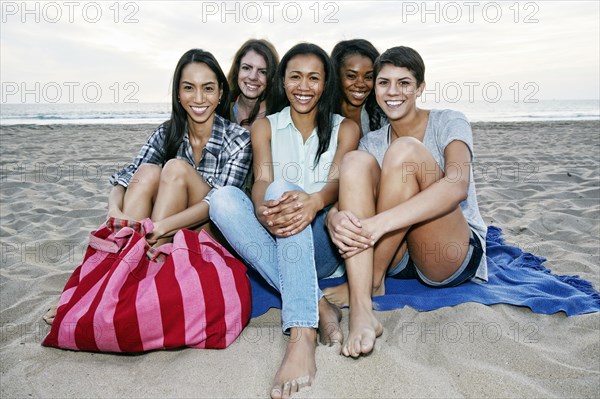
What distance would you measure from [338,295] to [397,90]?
1.06m

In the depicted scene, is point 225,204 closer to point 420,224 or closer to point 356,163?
point 356,163

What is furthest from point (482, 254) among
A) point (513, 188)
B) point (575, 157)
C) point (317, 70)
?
point (575, 157)

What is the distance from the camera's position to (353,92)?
10.1ft

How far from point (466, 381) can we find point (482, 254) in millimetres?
811

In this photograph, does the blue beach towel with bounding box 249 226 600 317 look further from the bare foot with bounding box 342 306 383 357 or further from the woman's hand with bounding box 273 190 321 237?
the woman's hand with bounding box 273 190 321 237

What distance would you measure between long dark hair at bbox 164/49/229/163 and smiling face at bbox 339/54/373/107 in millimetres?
743

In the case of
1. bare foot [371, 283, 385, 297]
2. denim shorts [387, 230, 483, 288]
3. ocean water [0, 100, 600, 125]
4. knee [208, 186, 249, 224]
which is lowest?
bare foot [371, 283, 385, 297]

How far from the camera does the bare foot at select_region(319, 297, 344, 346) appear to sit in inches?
78.0

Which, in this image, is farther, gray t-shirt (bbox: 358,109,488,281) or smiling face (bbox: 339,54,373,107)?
smiling face (bbox: 339,54,373,107)

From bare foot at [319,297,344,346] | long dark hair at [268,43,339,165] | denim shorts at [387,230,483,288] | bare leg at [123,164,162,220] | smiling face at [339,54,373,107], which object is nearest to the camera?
bare foot at [319,297,344,346]

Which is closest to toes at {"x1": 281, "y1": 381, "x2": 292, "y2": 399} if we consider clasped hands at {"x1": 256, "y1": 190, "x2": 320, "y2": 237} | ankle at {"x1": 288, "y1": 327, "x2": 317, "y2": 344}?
ankle at {"x1": 288, "y1": 327, "x2": 317, "y2": 344}

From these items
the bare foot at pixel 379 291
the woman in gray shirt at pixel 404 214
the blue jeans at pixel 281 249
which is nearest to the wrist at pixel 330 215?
the woman in gray shirt at pixel 404 214

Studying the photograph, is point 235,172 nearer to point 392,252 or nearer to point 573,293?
point 392,252

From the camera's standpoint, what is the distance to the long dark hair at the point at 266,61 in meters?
3.41
